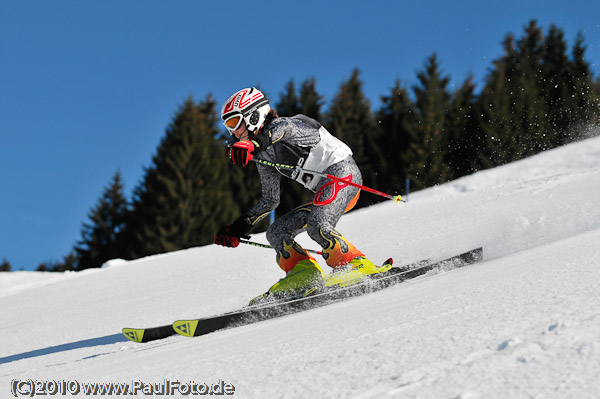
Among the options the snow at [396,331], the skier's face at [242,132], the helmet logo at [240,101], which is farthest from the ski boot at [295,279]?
the helmet logo at [240,101]

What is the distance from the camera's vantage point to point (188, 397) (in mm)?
2098

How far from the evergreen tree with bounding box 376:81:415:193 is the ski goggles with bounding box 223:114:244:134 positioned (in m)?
22.8

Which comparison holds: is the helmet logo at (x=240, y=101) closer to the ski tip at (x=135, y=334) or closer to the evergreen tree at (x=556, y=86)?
the ski tip at (x=135, y=334)

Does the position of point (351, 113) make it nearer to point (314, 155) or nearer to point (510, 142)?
point (510, 142)

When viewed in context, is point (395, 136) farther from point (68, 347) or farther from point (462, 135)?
point (68, 347)

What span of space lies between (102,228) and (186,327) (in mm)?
29329

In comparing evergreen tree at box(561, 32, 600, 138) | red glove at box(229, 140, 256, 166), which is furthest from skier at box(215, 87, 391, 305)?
evergreen tree at box(561, 32, 600, 138)

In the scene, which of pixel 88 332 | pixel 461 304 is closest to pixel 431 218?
pixel 88 332

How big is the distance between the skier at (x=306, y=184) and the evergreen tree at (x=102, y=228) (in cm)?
2711

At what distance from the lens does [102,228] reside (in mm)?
31625

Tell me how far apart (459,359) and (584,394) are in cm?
42

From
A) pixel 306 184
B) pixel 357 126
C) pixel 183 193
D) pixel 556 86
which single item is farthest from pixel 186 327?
pixel 556 86

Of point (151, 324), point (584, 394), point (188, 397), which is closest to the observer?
point (584, 394)

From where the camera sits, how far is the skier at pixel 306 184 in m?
4.66
